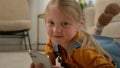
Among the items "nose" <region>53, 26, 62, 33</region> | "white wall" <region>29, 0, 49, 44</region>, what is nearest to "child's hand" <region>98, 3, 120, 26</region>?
"nose" <region>53, 26, 62, 33</region>

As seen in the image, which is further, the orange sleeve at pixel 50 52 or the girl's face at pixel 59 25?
the orange sleeve at pixel 50 52

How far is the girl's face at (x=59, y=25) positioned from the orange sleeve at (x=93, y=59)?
3.3 inches

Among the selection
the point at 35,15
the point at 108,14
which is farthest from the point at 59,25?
the point at 35,15

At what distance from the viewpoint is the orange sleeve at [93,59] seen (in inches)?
32.9

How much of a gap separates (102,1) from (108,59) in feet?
5.29

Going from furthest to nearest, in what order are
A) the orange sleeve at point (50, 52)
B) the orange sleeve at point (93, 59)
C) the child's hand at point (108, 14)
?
the child's hand at point (108, 14), the orange sleeve at point (50, 52), the orange sleeve at point (93, 59)

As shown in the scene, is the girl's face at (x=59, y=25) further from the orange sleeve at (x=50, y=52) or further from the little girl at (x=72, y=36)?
the orange sleeve at (x=50, y=52)

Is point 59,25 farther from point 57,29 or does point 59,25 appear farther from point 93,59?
point 93,59

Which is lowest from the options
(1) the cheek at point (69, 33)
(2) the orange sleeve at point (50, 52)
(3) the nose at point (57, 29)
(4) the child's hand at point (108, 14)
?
(2) the orange sleeve at point (50, 52)

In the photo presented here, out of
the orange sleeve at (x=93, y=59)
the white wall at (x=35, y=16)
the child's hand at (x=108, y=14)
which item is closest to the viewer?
the orange sleeve at (x=93, y=59)

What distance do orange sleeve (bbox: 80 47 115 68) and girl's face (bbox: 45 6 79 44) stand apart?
0.08 meters

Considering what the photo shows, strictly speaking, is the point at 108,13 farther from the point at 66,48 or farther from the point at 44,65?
the point at 44,65

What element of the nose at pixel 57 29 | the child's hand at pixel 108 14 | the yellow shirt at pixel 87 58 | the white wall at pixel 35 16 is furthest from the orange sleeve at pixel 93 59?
the white wall at pixel 35 16

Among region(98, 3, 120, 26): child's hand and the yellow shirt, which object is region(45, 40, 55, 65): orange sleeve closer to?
the yellow shirt
